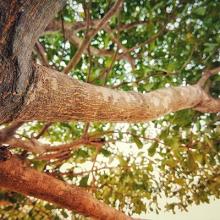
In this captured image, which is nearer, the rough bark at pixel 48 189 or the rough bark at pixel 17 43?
the rough bark at pixel 17 43

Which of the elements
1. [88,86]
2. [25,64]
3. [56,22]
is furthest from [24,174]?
[56,22]

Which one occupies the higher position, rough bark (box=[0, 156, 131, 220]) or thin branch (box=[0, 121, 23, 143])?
thin branch (box=[0, 121, 23, 143])

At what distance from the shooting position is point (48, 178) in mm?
2184

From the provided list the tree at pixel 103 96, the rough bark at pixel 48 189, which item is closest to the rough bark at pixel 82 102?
the tree at pixel 103 96

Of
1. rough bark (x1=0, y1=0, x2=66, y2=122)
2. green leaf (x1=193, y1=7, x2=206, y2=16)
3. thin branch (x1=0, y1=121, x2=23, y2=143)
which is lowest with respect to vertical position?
rough bark (x1=0, y1=0, x2=66, y2=122)

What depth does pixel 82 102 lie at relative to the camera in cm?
123

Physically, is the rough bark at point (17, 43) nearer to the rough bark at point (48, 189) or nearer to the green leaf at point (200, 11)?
the rough bark at point (48, 189)

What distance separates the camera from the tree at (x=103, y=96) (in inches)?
36.1

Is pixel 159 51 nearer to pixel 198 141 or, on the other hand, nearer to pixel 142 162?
pixel 198 141

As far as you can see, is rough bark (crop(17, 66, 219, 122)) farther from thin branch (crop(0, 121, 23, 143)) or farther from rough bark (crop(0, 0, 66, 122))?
thin branch (crop(0, 121, 23, 143))

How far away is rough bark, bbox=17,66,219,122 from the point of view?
100 centimetres

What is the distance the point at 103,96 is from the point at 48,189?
1048 millimetres

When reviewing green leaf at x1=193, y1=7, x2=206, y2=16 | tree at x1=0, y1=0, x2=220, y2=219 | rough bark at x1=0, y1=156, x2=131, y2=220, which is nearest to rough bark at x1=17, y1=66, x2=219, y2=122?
tree at x1=0, y1=0, x2=220, y2=219

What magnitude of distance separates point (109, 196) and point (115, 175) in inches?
10.0
